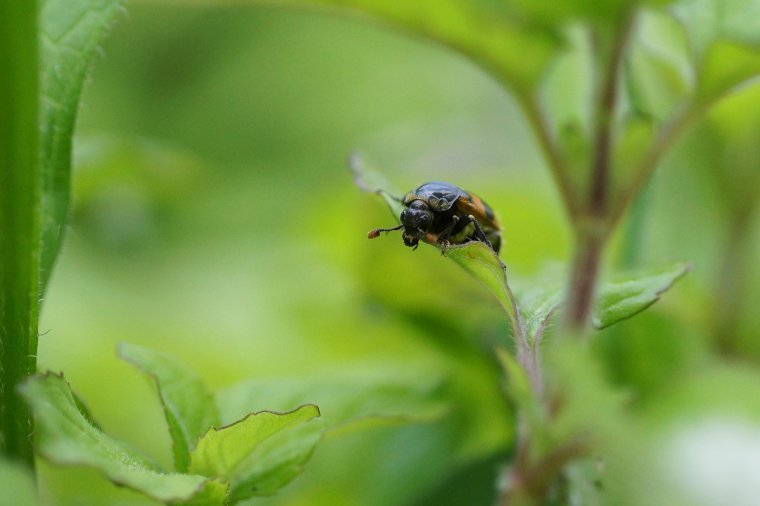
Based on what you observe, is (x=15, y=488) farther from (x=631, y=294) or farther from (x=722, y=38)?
(x=722, y=38)

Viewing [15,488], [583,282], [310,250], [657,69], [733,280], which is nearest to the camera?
[15,488]

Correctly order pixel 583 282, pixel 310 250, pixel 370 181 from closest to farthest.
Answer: pixel 370 181, pixel 583 282, pixel 310 250

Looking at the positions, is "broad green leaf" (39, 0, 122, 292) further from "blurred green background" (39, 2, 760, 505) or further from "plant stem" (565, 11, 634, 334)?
"plant stem" (565, 11, 634, 334)

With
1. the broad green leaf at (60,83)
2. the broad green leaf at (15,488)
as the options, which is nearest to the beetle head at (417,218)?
the broad green leaf at (60,83)

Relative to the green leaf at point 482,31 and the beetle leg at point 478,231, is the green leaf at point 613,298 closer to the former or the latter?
the beetle leg at point 478,231

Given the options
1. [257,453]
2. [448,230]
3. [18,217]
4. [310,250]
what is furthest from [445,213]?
[310,250]

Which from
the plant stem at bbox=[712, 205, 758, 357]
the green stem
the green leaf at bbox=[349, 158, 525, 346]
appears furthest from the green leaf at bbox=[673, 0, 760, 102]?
the green stem
